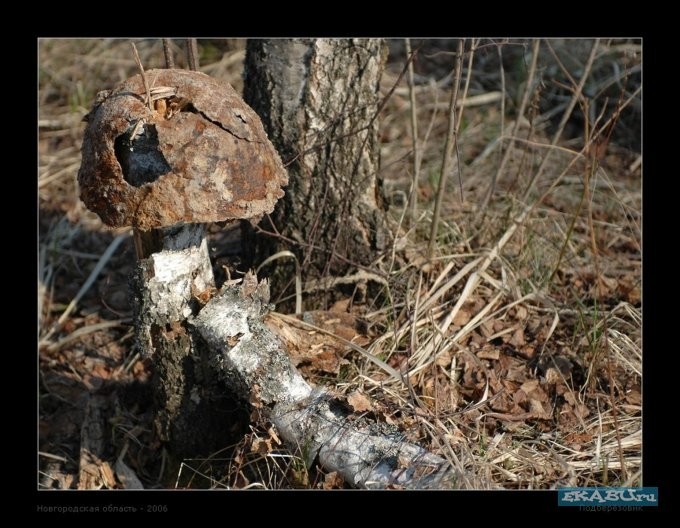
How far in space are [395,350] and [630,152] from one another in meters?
2.45

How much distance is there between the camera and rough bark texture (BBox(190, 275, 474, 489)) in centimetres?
244

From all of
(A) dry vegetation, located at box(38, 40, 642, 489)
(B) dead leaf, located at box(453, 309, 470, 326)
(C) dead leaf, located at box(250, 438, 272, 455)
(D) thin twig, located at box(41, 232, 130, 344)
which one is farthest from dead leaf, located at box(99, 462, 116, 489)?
(B) dead leaf, located at box(453, 309, 470, 326)

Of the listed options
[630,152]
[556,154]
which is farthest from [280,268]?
[630,152]

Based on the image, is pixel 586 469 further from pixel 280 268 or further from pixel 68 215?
pixel 68 215

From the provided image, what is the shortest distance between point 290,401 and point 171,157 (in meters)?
0.98

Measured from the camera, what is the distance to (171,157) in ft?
7.03

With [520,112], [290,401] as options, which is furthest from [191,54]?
[520,112]

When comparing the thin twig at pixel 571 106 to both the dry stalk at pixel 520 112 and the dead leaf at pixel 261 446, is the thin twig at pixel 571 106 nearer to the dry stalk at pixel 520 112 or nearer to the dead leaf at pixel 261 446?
the dry stalk at pixel 520 112

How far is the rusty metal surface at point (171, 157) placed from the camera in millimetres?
2158

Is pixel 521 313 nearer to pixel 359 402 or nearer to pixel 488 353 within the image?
pixel 488 353

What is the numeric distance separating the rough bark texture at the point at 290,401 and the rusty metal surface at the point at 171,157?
0.49 metres

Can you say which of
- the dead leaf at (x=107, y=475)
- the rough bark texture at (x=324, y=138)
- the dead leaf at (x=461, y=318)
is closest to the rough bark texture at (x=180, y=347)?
the dead leaf at (x=107, y=475)

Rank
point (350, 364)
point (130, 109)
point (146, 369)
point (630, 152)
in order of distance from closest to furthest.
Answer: point (130, 109), point (350, 364), point (146, 369), point (630, 152)

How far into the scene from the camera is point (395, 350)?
118 inches
